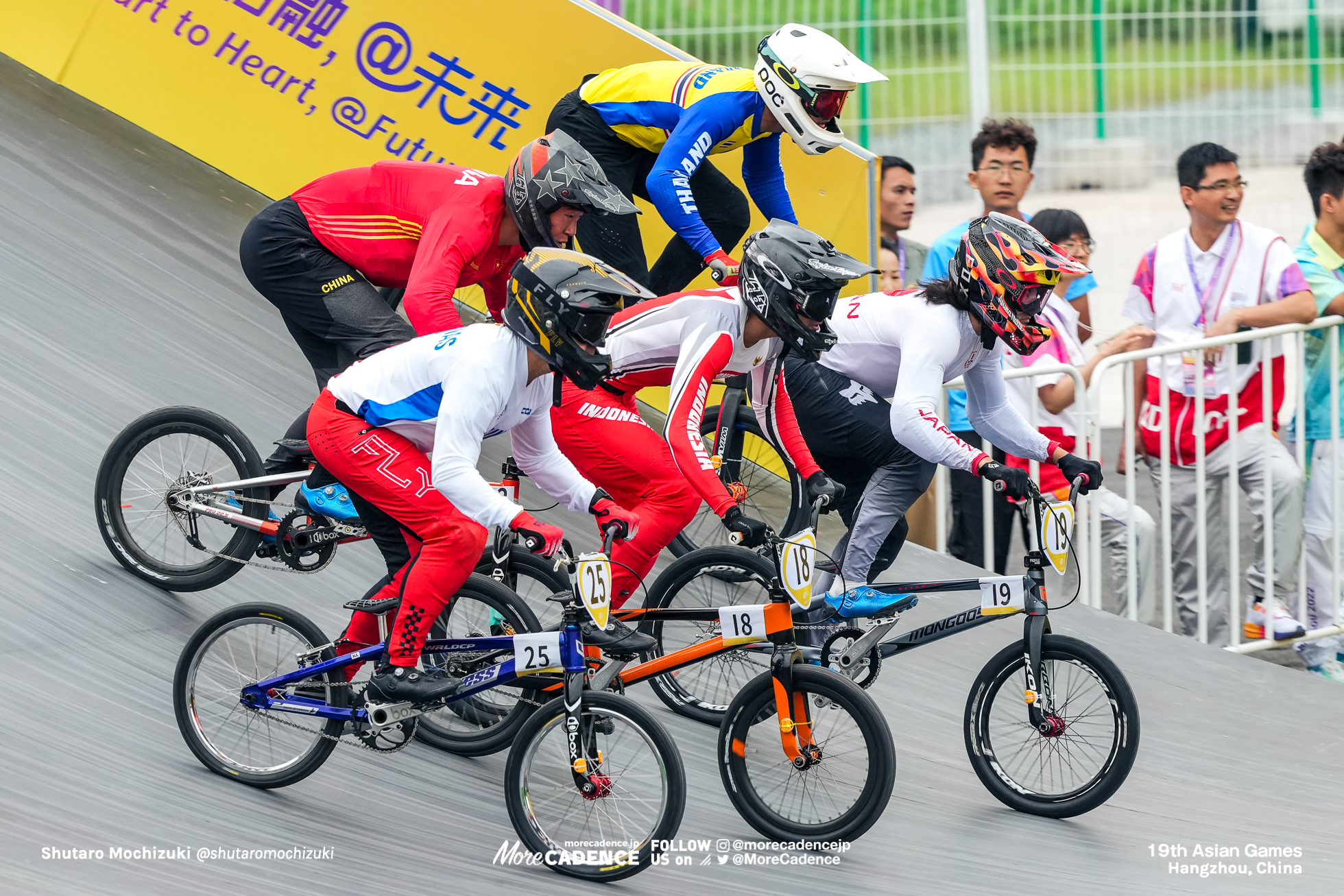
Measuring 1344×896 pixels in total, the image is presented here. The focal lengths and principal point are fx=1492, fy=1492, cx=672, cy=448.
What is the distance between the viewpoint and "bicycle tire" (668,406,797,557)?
6395mm

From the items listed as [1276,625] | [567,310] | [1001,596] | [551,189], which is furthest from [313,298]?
[1276,625]

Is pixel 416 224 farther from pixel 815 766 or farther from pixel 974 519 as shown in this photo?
pixel 974 519

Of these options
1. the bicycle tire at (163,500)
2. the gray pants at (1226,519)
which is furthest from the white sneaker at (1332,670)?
the bicycle tire at (163,500)

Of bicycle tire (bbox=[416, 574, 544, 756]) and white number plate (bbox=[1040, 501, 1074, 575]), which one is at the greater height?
white number plate (bbox=[1040, 501, 1074, 575])

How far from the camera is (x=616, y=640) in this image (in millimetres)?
4414

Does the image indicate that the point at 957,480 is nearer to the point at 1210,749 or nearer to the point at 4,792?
the point at 1210,749

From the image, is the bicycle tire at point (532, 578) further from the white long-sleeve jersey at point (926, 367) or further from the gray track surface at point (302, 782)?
the white long-sleeve jersey at point (926, 367)

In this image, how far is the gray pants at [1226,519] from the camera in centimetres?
673

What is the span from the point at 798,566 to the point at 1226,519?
3.04 m

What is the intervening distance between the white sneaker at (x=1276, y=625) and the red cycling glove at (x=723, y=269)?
2873 millimetres

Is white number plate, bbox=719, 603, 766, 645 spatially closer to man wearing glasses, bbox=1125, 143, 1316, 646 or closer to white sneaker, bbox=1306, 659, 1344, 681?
man wearing glasses, bbox=1125, 143, 1316, 646

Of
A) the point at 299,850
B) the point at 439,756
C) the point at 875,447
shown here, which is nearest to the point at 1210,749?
the point at 875,447

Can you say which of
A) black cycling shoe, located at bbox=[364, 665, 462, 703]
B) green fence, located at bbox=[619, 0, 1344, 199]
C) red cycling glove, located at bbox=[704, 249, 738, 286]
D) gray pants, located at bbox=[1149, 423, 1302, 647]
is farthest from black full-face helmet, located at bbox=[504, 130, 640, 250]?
green fence, located at bbox=[619, 0, 1344, 199]

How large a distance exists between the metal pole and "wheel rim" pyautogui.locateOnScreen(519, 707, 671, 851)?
19.7 feet
